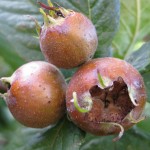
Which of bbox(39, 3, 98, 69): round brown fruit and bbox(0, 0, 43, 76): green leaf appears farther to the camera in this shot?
bbox(0, 0, 43, 76): green leaf

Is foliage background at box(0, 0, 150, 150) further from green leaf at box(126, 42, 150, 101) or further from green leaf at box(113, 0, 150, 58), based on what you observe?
green leaf at box(113, 0, 150, 58)

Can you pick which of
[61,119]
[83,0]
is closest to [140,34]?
[83,0]

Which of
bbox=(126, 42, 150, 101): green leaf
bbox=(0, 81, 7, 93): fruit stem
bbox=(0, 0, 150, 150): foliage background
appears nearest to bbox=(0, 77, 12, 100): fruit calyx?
bbox=(0, 81, 7, 93): fruit stem

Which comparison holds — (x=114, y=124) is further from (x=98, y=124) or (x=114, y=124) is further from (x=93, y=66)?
(x=93, y=66)

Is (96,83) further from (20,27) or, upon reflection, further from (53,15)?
(20,27)

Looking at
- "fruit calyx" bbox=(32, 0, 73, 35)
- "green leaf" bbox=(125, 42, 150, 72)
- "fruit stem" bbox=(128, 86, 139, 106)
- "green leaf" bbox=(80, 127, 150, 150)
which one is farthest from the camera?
"green leaf" bbox=(80, 127, 150, 150)

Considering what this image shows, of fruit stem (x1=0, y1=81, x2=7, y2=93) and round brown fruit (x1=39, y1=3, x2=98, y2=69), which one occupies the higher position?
round brown fruit (x1=39, y1=3, x2=98, y2=69)

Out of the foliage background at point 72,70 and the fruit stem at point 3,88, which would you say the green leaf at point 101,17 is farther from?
the fruit stem at point 3,88

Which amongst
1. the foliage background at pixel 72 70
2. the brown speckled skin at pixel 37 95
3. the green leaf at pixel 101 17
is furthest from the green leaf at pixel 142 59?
the brown speckled skin at pixel 37 95
